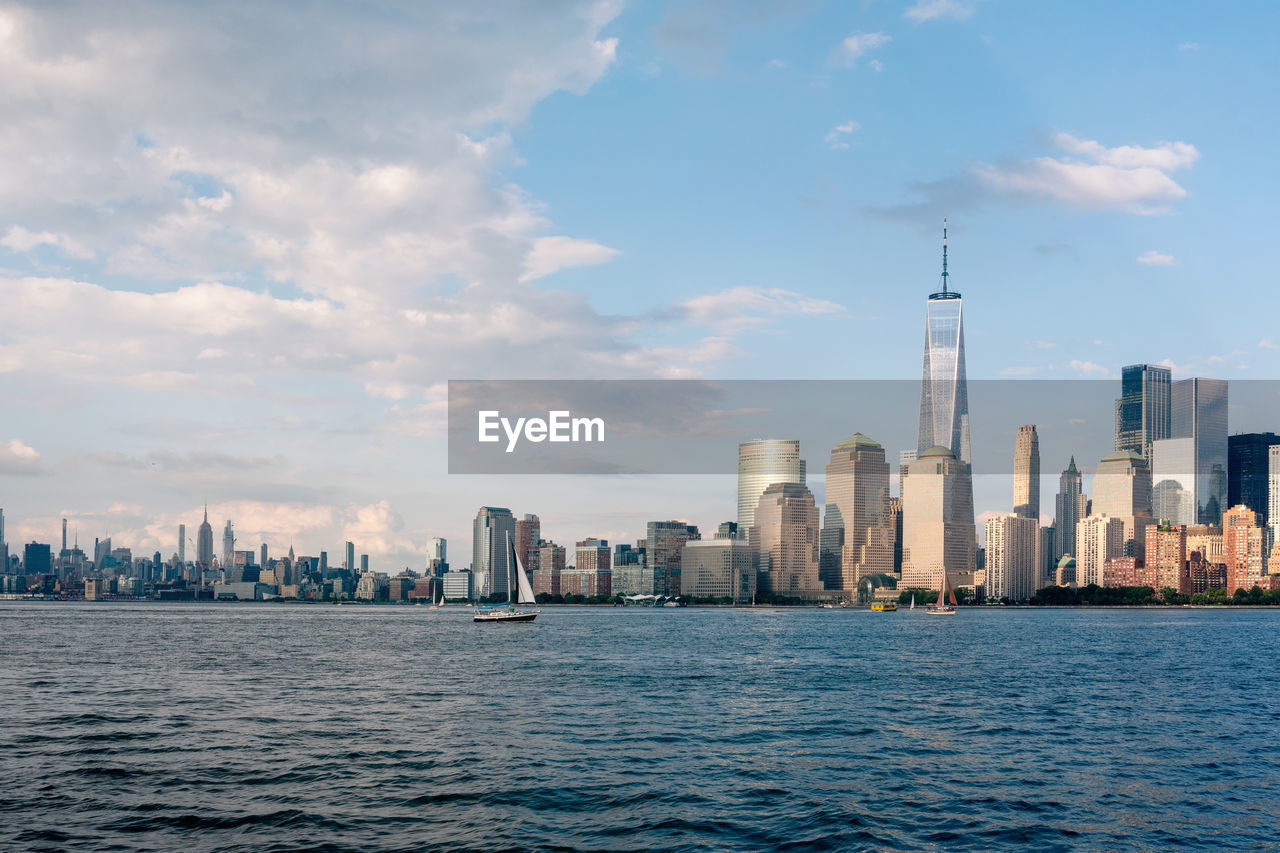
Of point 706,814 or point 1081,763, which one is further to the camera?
point 1081,763

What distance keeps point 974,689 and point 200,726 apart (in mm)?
56762

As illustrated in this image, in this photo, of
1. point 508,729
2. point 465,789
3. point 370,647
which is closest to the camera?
point 465,789

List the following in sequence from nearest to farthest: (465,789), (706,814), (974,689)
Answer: (706,814) → (465,789) → (974,689)

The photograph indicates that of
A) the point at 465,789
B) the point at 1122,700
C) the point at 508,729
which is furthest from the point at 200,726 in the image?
the point at 1122,700

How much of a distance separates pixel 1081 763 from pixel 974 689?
3217cm

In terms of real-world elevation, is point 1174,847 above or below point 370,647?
above

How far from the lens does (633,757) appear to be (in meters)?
50.3

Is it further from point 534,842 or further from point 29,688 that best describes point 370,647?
point 534,842

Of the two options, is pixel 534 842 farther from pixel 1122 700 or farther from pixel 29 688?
pixel 29 688

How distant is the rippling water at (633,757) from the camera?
3719 centimetres

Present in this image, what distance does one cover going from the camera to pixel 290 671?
311 feet

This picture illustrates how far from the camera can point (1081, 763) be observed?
5034 centimetres

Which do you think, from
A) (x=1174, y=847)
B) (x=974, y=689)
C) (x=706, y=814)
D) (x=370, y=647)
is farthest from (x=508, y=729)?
(x=370, y=647)

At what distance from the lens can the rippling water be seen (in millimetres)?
37188
